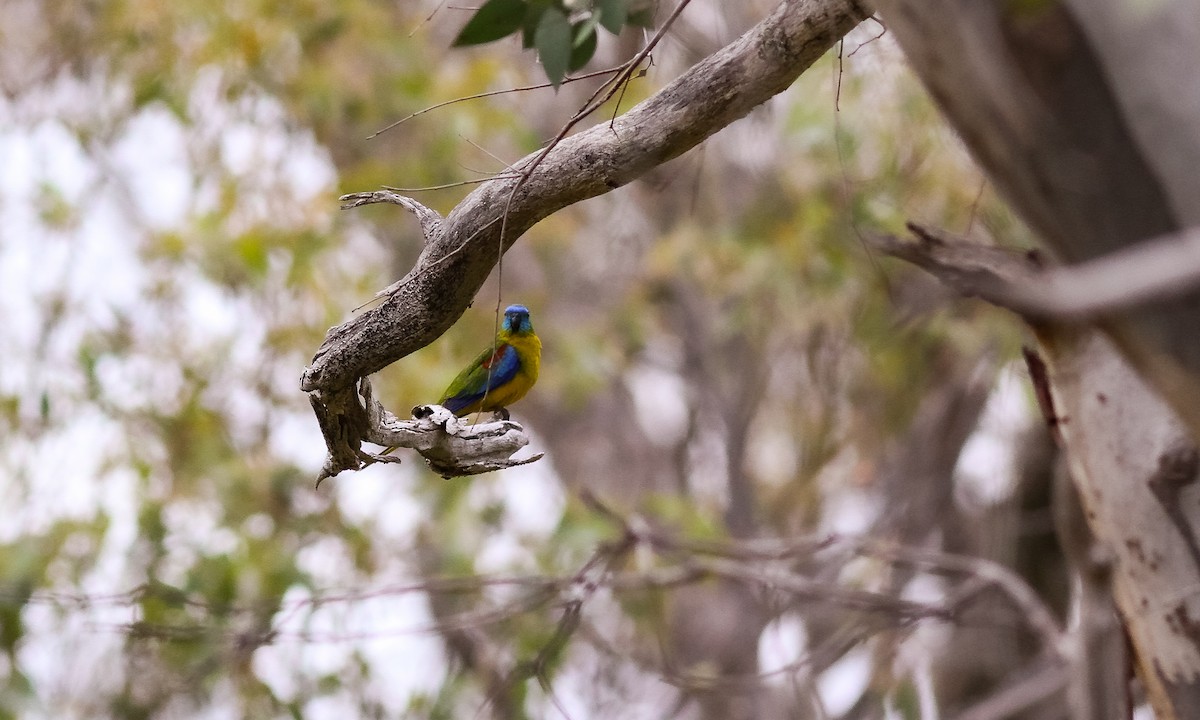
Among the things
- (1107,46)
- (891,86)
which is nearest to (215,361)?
(891,86)

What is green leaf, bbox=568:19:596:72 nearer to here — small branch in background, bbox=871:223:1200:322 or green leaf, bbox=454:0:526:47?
green leaf, bbox=454:0:526:47

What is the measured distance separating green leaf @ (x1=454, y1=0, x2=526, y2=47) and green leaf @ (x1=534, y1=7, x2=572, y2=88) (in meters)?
0.06

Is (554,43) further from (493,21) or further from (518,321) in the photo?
(518,321)

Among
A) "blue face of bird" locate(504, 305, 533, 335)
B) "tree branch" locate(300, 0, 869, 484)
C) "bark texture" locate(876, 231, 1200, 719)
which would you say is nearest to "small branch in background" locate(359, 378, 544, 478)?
"tree branch" locate(300, 0, 869, 484)

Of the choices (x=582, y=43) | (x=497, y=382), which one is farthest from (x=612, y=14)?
(x=497, y=382)

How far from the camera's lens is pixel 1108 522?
2.93m

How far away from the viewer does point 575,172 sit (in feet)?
7.16

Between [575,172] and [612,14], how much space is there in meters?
0.32

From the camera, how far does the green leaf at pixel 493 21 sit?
237 centimetres

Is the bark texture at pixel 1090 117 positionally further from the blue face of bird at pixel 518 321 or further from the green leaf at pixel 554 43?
the blue face of bird at pixel 518 321

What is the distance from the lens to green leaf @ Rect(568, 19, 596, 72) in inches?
90.8

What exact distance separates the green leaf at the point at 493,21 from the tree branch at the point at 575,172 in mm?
333

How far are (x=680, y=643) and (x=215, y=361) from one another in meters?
4.27

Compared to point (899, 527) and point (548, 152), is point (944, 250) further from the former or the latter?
point (899, 527)
